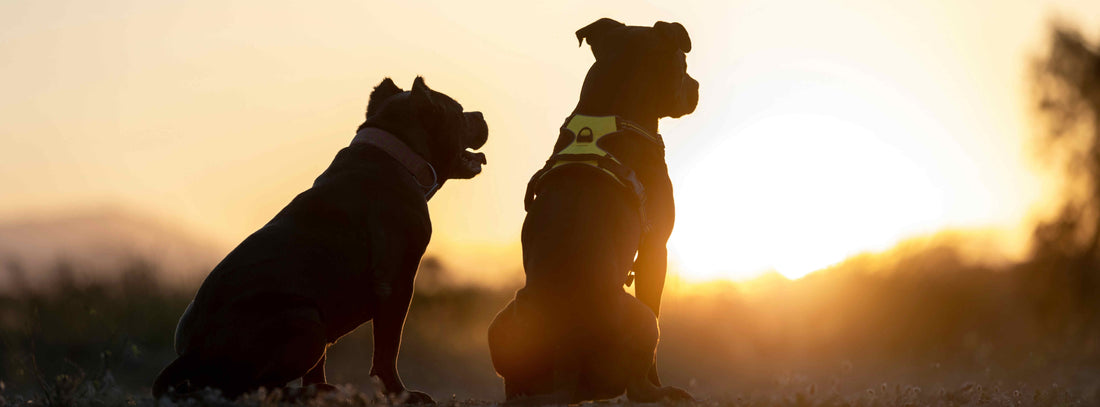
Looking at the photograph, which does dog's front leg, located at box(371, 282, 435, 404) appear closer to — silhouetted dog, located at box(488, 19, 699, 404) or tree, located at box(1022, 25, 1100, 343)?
silhouetted dog, located at box(488, 19, 699, 404)

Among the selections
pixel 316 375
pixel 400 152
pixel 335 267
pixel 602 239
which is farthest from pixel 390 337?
pixel 602 239

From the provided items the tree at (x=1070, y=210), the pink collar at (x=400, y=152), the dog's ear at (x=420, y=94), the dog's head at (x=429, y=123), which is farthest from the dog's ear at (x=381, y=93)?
the tree at (x=1070, y=210)

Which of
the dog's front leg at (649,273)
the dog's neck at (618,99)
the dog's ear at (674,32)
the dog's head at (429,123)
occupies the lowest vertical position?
the dog's front leg at (649,273)

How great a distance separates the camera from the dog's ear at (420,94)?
8.19m

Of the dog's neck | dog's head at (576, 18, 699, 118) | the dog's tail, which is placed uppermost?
dog's head at (576, 18, 699, 118)

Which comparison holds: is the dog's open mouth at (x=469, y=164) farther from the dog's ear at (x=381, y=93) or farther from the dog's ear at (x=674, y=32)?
the dog's ear at (x=674, y=32)

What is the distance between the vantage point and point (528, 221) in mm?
6938

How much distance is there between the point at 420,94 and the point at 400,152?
620 mm

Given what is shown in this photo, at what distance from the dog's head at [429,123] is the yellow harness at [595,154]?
1.15 m

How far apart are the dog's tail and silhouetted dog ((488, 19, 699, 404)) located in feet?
5.57

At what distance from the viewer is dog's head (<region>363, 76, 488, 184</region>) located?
318 inches

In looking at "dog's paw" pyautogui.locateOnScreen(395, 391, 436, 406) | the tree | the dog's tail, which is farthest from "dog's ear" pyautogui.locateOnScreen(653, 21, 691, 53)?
the tree

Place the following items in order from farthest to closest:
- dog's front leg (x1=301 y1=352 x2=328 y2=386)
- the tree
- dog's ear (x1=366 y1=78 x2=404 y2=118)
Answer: the tree, dog's ear (x1=366 y1=78 x2=404 y2=118), dog's front leg (x1=301 y1=352 x2=328 y2=386)

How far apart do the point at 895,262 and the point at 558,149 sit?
10.4 m
